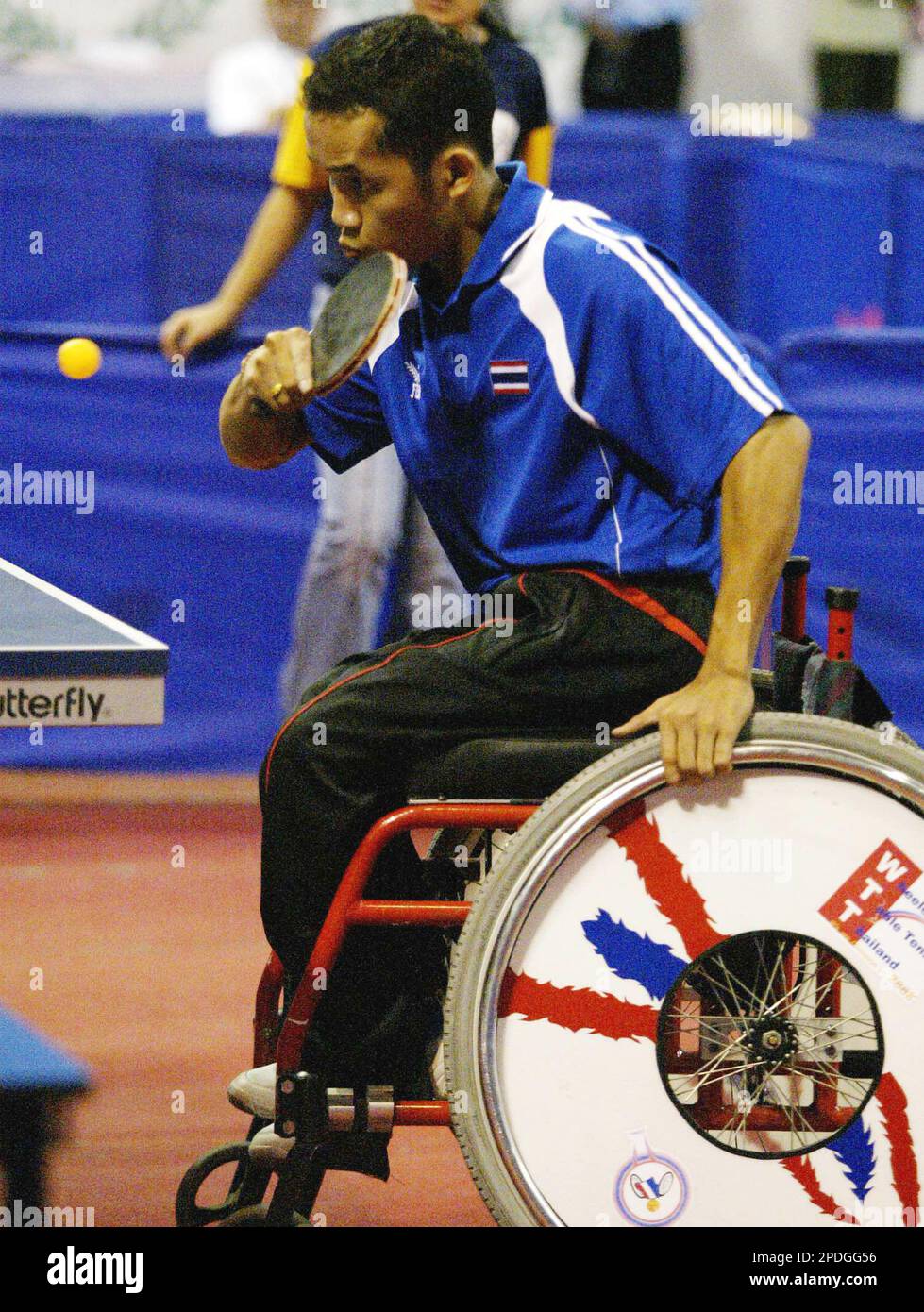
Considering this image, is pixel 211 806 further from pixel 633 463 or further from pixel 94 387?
pixel 633 463

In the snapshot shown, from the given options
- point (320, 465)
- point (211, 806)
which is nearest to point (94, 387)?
point (320, 465)

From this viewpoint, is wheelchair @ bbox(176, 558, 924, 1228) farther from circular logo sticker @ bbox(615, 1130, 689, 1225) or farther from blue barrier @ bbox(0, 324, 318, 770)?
blue barrier @ bbox(0, 324, 318, 770)

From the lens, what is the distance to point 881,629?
4805 millimetres

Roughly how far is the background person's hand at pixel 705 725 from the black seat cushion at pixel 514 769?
0.11 meters

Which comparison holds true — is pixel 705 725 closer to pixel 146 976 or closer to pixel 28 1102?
pixel 28 1102

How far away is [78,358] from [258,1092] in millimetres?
2445

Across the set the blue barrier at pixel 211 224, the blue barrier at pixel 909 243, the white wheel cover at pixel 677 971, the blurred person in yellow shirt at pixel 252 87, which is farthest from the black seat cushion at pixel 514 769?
the blurred person in yellow shirt at pixel 252 87

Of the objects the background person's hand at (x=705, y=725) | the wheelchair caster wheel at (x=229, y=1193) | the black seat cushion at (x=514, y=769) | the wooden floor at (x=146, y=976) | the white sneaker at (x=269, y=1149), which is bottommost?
the wooden floor at (x=146, y=976)

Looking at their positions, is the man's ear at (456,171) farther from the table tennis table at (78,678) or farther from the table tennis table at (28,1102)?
the table tennis table at (28,1102)

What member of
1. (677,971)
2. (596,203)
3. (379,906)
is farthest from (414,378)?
(596,203)

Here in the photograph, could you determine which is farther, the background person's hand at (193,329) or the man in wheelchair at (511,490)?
the background person's hand at (193,329)

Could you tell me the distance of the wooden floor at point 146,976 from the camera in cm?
300

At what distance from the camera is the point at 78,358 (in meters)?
4.53

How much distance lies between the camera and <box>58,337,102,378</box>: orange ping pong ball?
4457 millimetres
